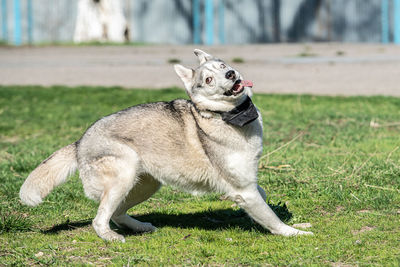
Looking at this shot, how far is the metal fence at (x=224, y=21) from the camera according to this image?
22.7 metres

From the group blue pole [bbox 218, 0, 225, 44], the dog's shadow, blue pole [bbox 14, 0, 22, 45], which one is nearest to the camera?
the dog's shadow

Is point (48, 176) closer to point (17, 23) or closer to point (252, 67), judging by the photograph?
point (252, 67)

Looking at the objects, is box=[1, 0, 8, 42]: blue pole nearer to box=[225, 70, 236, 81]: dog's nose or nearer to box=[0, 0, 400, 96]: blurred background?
box=[0, 0, 400, 96]: blurred background

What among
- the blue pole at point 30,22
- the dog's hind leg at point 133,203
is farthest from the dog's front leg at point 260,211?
the blue pole at point 30,22

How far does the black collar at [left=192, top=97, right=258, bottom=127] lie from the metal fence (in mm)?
17280

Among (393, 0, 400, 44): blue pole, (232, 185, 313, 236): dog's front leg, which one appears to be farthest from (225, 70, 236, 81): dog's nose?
(393, 0, 400, 44): blue pole

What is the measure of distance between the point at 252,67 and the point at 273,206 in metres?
8.92

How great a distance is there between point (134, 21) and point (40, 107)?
46.5 ft

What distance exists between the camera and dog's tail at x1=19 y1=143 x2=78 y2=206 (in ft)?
16.8

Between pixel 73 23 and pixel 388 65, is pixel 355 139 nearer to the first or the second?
pixel 388 65

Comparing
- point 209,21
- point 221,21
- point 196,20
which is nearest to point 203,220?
point 209,21

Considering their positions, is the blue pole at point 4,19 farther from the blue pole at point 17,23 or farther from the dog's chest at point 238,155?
the dog's chest at point 238,155

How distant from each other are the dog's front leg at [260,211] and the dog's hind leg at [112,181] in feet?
2.78

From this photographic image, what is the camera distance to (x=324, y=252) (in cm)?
457
